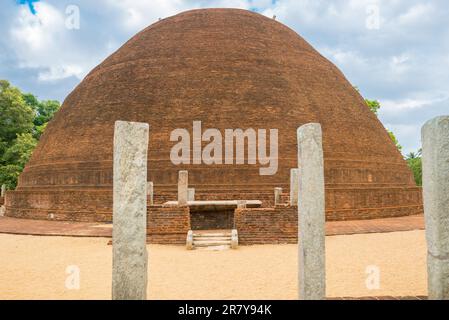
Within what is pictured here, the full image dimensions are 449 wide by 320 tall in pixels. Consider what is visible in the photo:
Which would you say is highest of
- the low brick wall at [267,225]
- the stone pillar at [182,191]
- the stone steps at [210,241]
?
the stone pillar at [182,191]

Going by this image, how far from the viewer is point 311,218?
3.39 meters

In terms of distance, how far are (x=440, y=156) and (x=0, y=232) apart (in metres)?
11.1


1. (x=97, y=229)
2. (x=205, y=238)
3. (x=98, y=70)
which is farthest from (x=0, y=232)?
(x=98, y=70)

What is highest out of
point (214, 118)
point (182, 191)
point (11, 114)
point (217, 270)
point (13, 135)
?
point (11, 114)

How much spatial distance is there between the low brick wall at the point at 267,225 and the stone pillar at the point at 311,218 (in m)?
4.89

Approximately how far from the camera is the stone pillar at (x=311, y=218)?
3316mm

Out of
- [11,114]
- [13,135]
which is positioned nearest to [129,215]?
[11,114]

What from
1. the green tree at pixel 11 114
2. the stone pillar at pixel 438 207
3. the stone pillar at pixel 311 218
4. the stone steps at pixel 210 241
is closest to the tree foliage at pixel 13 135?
the green tree at pixel 11 114

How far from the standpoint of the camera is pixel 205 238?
8203mm

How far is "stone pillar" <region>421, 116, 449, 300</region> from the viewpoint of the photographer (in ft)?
11.0

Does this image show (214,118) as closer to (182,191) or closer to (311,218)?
(182,191)

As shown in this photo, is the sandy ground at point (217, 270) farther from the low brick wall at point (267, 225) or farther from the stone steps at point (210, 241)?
the low brick wall at point (267, 225)

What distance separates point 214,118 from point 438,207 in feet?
38.1

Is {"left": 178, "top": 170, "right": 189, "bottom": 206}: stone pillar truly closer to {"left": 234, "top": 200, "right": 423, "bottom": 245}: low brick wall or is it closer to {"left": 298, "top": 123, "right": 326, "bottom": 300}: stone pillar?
{"left": 234, "top": 200, "right": 423, "bottom": 245}: low brick wall
